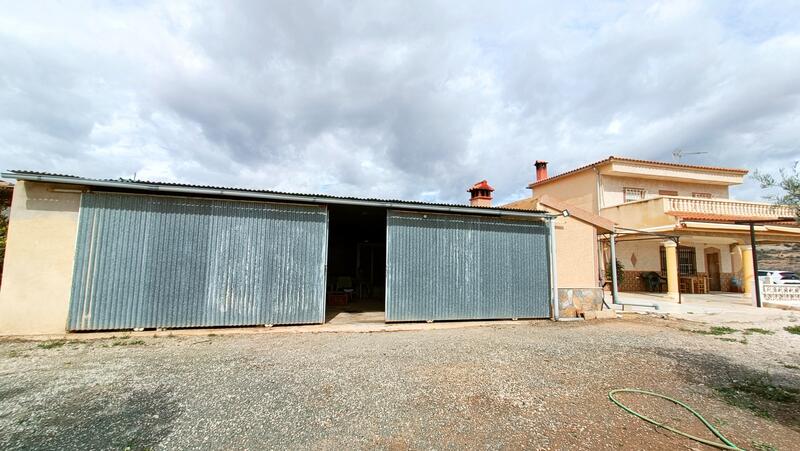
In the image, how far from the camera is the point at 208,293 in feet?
24.3

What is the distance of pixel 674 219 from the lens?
14.2 m

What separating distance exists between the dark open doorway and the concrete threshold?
2892 millimetres

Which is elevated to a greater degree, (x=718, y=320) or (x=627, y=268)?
(x=627, y=268)

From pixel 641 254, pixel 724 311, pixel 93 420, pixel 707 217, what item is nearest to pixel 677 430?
pixel 93 420

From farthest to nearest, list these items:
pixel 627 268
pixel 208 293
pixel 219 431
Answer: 1. pixel 627 268
2. pixel 208 293
3. pixel 219 431

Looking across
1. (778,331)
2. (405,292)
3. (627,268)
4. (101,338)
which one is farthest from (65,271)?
(627,268)

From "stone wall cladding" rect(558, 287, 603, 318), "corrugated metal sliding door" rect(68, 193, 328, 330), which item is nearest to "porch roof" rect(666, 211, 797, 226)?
"stone wall cladding" rect(558, 287, 603, 318)

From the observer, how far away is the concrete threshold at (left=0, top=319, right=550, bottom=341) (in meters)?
6.62

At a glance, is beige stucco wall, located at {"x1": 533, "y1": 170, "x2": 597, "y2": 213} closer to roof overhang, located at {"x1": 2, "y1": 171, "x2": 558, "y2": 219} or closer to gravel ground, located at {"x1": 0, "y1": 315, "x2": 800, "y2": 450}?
roof overhang, located at {"x1": 2, "y1": 171, "x2": 558, "y2": 219}

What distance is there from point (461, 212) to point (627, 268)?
13886 millimetres

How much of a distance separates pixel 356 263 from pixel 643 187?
54.7 feet

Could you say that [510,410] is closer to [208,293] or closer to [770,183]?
[770,183]

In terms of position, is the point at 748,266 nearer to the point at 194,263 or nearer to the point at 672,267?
A: the point at 672,267

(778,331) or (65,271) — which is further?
(778,331)
